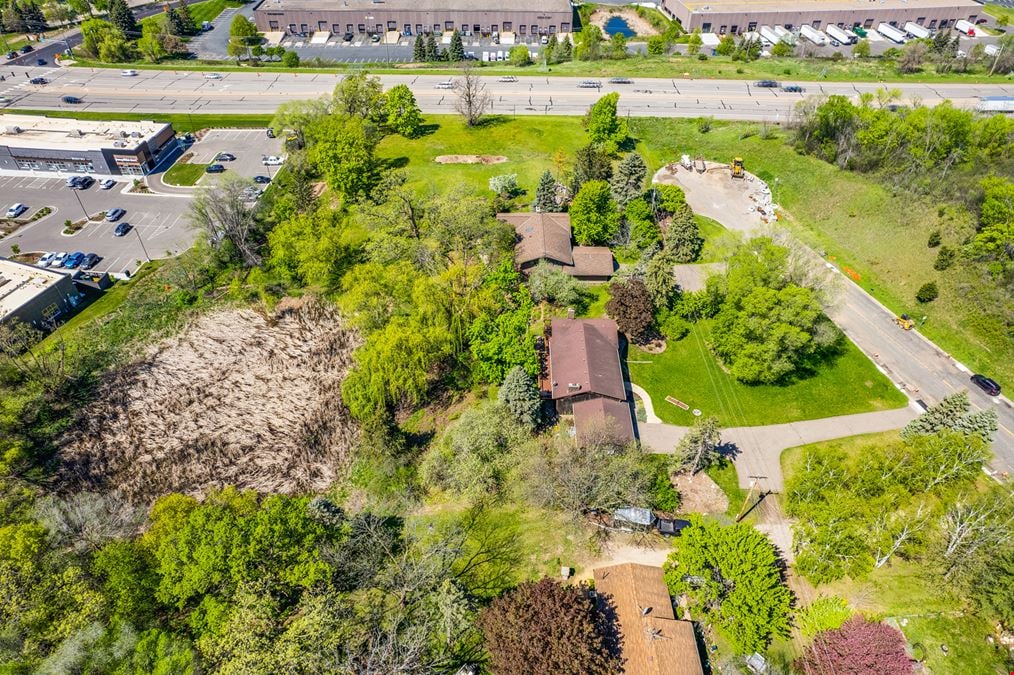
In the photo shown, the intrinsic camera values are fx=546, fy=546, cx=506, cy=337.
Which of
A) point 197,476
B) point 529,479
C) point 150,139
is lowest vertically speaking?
point 197,476

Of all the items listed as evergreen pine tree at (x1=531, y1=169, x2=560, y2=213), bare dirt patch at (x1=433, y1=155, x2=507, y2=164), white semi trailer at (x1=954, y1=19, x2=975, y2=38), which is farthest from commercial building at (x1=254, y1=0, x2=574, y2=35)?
white semi trailer at (x1=954, y1=19, x2=975, y2=38)

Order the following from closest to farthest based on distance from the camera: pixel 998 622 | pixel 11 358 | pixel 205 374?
1. pixel 998 622
2. pixel 11 358
3. pixel 205 374

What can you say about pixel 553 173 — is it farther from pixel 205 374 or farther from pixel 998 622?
pixel 998 622

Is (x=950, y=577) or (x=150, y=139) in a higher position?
(x=150, y=139)

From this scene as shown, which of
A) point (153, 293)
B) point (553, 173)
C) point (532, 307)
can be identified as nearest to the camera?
point (532, 307)

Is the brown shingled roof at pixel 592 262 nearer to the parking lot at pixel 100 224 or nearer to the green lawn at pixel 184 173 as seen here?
the parking lot at pixel 100 224

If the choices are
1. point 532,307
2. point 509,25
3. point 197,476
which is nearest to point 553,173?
point 532,307

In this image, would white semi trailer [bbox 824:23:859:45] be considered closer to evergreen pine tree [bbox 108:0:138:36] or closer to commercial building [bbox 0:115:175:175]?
commercial building [bbox 0:115:175:175]
